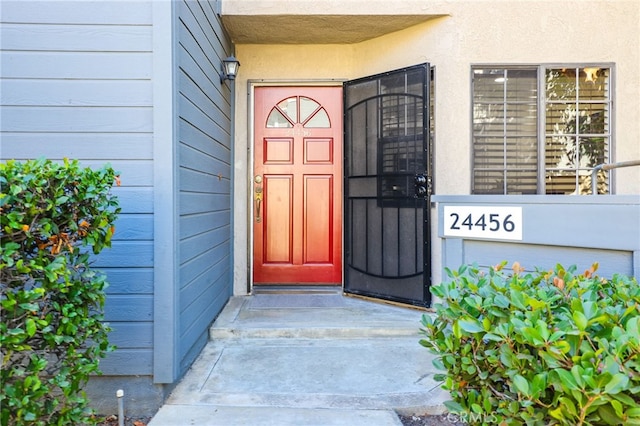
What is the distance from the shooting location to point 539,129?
306 cm

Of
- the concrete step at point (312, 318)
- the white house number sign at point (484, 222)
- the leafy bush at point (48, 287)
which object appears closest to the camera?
the leafy bush at point (48, 287)

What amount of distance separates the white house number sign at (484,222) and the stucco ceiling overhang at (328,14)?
6.73 feet

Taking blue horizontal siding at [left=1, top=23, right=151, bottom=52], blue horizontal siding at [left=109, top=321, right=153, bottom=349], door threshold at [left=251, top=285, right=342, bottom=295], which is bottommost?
door threshold at [left=251, top=285, right=342, bottom=295]

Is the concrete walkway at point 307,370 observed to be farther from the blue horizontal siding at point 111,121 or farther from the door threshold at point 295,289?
the blue horizontal siding at point 111,121

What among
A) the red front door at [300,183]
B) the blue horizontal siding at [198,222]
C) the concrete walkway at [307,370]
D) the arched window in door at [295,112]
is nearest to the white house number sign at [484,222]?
the concrete walkway at [307,370]

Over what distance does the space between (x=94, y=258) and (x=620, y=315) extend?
207 centimetres

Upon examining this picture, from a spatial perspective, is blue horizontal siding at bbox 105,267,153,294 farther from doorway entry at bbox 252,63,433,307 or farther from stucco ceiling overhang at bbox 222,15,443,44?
stucco ceiling overhang at bbox 222,15,443,44

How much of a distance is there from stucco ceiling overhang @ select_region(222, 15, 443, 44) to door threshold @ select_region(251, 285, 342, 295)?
2267 mm

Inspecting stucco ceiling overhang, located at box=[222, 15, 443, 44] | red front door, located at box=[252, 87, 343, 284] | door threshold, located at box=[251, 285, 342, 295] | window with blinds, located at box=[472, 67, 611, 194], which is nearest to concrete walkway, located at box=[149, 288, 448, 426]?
door threshold, located at box=[251, 285, 342, 295]

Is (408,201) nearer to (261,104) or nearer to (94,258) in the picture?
(261,104)

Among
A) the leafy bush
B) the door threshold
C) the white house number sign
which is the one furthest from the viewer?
the door threshold

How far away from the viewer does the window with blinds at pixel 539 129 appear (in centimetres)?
307

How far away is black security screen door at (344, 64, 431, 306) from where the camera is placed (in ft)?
9.87

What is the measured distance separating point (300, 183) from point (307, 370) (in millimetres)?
1886
